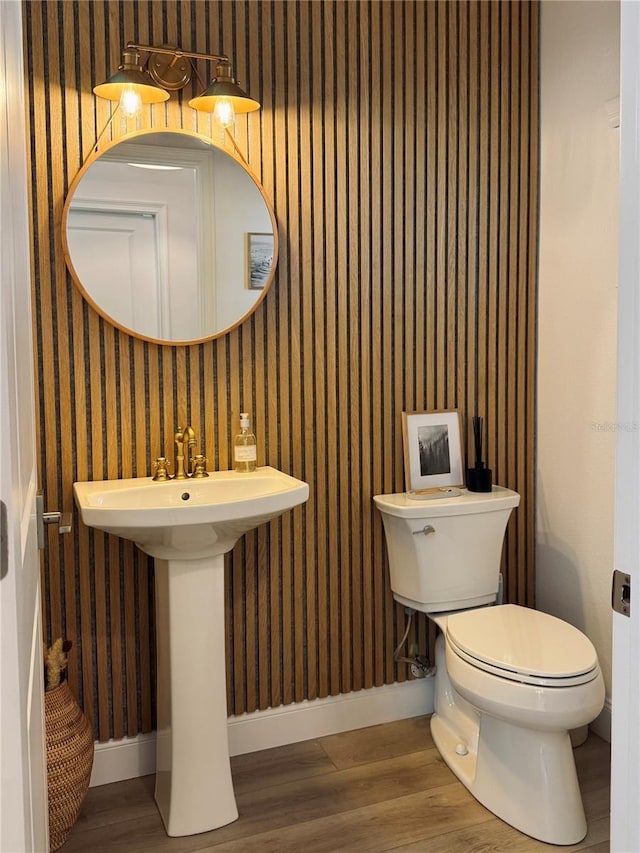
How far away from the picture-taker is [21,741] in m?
0.81

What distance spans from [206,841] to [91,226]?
5.62 ft

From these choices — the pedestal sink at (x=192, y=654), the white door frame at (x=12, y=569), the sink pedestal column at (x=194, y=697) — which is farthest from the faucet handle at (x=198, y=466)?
the white door frame at (x=12, y=569)

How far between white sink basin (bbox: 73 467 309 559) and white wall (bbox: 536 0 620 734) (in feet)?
3.53

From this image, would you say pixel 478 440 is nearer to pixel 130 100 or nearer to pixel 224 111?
pixel 224 111

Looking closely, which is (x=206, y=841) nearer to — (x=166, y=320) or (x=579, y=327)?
(x=166, y=320)

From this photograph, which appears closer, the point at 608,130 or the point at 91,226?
the point at 91,226

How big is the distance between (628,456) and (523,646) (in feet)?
4.39

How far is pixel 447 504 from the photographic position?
251cm

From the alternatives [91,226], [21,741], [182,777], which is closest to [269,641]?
[182,777]

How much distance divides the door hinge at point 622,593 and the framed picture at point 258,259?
5.37 feet

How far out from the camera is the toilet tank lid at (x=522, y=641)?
2.06 metres

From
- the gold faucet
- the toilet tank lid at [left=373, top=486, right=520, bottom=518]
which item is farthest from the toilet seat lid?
the gold faucet

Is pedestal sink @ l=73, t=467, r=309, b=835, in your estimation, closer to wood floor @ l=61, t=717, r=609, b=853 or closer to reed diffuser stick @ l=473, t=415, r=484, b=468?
wood floor @ l=61, t=717, r=609, b=853

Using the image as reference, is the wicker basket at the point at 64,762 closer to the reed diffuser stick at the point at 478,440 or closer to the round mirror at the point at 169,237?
the round mirror at the point at 169,237
